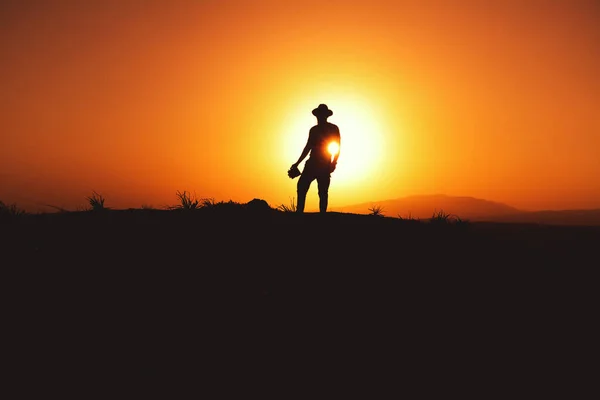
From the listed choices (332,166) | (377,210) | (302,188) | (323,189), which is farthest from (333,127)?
(377,210)

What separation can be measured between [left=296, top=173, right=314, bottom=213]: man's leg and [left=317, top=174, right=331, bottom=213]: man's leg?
0.73 feet

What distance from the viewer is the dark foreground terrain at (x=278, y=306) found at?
436 centimetres

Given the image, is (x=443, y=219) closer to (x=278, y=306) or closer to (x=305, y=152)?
(x=305, y=152)

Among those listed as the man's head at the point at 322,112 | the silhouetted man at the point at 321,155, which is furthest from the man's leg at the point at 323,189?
the man's head at the point at 322,112

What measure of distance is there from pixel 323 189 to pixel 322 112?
161 centimetres

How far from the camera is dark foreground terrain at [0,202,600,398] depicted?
4.36 metres

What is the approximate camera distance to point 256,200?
8648 mm

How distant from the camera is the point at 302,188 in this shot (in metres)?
9.16

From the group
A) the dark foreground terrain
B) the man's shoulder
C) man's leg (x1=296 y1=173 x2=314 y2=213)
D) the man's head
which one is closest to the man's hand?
man's leg (x1=296 y1=173 x2=314 y2=213)

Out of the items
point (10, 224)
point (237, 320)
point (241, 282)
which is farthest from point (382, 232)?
point (10, 224)

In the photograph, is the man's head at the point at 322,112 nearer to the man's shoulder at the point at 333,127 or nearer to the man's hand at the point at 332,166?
the man's shoulder at the point at 333,127

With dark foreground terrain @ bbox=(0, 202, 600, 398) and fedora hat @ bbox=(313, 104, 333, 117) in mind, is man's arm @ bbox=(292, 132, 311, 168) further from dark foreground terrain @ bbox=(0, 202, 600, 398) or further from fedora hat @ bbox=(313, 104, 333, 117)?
dark foreground terrain @ bbox=(0, 202, 600, 398)

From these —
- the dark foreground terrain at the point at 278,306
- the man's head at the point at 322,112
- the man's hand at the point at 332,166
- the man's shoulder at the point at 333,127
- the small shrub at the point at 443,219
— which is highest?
the man's head at the point at 322,112

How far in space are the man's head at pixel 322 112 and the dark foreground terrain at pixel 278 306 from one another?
2288mm
